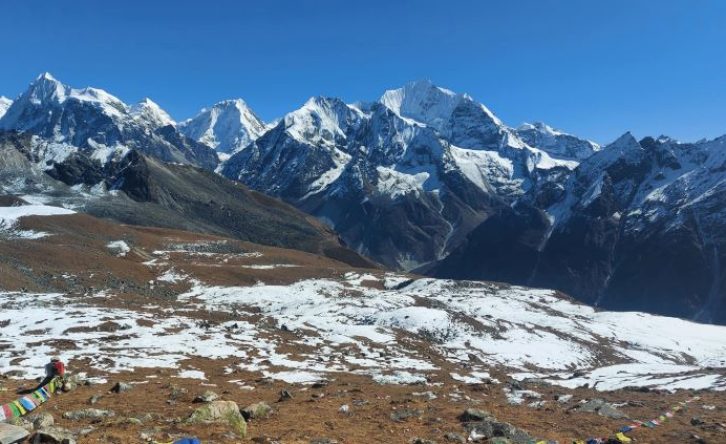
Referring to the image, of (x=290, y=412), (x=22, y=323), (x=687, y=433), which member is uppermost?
(x=687, y=433)

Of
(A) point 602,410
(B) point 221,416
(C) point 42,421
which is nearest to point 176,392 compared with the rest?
(B) point 221,416

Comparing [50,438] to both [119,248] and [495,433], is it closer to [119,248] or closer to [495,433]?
[495,433]

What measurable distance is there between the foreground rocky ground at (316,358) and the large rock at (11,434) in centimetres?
144

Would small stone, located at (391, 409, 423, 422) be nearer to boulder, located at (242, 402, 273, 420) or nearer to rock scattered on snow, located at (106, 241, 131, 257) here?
boulder, located at (242, 402, 273, 420)

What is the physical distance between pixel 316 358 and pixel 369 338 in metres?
16.9

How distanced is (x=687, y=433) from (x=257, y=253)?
5843 inches

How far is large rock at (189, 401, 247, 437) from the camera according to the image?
59.7 feet

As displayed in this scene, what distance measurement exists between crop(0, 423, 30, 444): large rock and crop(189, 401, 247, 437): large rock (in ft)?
16.1

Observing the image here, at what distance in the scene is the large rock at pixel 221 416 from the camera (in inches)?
716

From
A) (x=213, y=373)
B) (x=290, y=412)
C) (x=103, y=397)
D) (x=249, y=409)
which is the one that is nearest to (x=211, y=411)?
(x=249, y=409)

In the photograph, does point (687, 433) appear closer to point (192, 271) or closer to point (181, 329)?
point (181, 329)

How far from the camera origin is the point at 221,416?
18.7m

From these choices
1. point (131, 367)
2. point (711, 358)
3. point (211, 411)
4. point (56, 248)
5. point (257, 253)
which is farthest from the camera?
point (257, 253)

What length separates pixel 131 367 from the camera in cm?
3409
